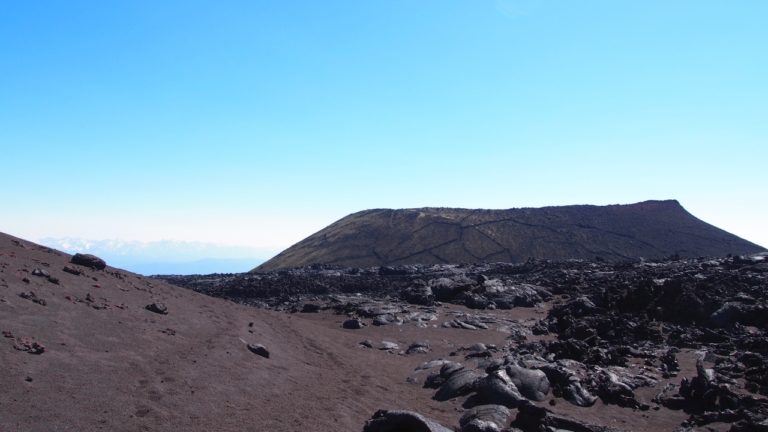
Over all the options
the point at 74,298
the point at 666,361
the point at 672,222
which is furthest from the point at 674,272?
the point at 672,222

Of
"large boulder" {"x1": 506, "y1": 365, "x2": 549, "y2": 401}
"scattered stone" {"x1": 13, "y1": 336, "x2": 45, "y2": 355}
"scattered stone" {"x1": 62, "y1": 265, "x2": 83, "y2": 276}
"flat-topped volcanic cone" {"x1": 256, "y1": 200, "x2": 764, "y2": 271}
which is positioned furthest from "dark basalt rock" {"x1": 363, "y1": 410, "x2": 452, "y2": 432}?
"flat-topped volcanic cone" {"x1": 256, "y1": 200, "x2": 764, "y2": 271}

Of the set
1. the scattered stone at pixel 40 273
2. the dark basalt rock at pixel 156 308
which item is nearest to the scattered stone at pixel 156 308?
the dark basalt rock at pixel 156 308

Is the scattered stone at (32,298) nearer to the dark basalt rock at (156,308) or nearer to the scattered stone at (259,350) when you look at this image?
the dark basalt rock at (156,308)

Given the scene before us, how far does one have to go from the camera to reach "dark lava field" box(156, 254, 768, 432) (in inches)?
520

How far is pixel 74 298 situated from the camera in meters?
17.9

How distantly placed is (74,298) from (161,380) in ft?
24.3

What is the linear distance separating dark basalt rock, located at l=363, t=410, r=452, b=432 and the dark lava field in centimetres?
3

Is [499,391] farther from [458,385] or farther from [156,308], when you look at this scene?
[156,308]

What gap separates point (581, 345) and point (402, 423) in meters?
12.4

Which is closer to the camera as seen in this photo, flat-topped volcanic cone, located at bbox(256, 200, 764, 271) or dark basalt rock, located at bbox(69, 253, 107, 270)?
dark basalt rock, located at bbox(69, 253, 107, 270)

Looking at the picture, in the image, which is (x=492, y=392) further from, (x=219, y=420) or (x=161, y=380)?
(x=161, y=380)

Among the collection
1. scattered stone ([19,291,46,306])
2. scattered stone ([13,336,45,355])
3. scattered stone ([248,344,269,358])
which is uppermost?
scattered stone ([19,291,46,306])

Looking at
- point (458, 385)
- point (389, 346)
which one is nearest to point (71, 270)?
point (389, 346)

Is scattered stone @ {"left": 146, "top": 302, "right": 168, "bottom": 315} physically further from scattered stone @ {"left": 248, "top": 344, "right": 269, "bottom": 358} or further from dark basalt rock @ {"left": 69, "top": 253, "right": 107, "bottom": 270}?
dark basalt rock @ {"left": 69, "top": 253, "right": 107, "bottom": 270}
